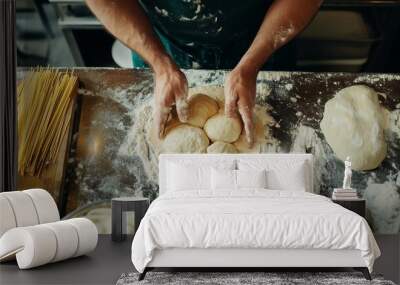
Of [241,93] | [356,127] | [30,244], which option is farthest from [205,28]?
[30,244]

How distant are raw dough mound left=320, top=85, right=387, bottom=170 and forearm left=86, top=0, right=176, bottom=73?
182cm

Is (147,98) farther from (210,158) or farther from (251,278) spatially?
(251,278)

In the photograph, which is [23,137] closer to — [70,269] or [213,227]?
[70,269]

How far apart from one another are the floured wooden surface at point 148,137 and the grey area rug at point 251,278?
2.06 meters

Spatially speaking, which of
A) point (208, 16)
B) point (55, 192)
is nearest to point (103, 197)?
point (55, 192)

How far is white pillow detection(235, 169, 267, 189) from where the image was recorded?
631 centimetres

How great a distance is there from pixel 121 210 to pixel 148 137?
919 millimetres

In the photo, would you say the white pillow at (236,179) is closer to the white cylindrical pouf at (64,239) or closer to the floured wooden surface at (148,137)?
the floured wooden surface at (148,137)

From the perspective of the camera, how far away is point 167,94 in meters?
6.92

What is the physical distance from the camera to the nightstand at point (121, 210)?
645 centimetres

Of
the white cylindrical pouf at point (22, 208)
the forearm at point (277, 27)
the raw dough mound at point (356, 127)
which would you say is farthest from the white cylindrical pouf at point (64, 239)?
the raw dough mound at point (356, 127)

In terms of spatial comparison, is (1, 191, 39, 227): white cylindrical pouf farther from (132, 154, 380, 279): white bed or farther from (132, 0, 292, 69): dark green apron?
(132, 0, 292, 69): dark green apron

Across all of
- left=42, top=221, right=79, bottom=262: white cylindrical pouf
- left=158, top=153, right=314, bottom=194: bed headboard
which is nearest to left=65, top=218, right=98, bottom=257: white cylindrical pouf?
left=42, top=221, right=79, bottom=262: white cylindrical pouf

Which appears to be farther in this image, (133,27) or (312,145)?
(312,145)
